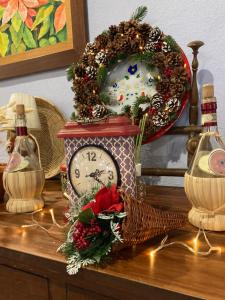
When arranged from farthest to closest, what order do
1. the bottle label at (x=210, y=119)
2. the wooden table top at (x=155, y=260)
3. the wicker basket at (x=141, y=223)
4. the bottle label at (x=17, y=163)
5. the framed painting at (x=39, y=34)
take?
the framed painting at (x=39, y=34)
the bottle label at (x=17, y=163)
the bottle label at (x=210, y=119)
the wicker basket at (x=141, y=223)
the wooden table top at (x=155, y=260)

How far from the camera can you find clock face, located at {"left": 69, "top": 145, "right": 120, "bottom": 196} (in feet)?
2.04

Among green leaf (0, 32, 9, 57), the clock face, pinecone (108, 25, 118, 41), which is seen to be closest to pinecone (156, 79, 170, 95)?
pinecone (108, 25, 118, 41)

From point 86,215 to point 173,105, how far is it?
18.6 inches

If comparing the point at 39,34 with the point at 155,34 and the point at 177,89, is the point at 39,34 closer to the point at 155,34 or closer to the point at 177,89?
the point at 155,34

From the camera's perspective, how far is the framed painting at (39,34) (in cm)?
107

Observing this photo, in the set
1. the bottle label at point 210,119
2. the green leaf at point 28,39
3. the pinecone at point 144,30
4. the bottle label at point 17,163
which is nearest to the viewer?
the bottle label at point 210,119

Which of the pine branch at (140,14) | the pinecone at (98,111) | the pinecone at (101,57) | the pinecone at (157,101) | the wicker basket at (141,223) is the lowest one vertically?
the wicker basket at (141,223)

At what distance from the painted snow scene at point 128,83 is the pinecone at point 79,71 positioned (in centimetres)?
9

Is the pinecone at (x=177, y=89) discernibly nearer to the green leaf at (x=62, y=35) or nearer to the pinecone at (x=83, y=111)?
the pinecone at (x=83, y=111)

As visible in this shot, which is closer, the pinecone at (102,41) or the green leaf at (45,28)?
the pinecone at (102,41)

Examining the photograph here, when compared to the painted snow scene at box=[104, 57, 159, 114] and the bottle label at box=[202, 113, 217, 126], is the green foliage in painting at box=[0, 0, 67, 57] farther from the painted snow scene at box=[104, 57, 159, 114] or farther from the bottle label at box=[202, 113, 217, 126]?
the bottle label at box=[202, 113, 217, 126]

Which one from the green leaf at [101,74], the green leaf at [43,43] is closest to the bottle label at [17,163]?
the green leaf at [101,74]

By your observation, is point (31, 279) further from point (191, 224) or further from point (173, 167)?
point (173, 167)

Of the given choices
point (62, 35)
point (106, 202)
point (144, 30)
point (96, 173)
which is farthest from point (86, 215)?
point (62, 35)
